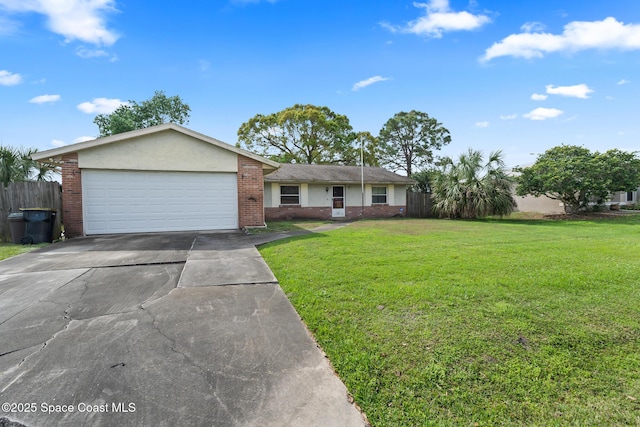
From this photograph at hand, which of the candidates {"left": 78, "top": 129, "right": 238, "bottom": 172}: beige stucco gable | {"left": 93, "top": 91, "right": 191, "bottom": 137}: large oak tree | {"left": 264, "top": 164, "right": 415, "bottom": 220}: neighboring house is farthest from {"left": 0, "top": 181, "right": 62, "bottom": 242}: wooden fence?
{"left": 93, "top": 91, "right": 191, "bottom": 137}: large oak tree

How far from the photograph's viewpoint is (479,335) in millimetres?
2637

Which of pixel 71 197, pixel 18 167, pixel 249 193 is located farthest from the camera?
pixel 18 167

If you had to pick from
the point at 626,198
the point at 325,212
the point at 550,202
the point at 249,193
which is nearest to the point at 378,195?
the point at 325,212

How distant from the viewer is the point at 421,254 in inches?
241

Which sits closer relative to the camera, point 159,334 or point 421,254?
point 159,334

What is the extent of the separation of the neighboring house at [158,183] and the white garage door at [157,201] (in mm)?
25

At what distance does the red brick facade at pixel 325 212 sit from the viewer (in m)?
16.2

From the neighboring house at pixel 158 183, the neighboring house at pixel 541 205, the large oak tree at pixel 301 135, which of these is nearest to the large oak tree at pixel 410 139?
the large oak tree at pixel 301 135

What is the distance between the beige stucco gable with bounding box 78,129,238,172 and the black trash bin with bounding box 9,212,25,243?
209 centimetres

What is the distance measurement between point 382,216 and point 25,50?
17567mm

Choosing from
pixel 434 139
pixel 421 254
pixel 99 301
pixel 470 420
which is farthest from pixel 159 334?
pixel 434 139

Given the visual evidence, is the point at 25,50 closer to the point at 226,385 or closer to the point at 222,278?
the point at 222,278

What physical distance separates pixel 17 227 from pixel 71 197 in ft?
4.78

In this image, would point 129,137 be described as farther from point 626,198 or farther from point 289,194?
point 626,198
